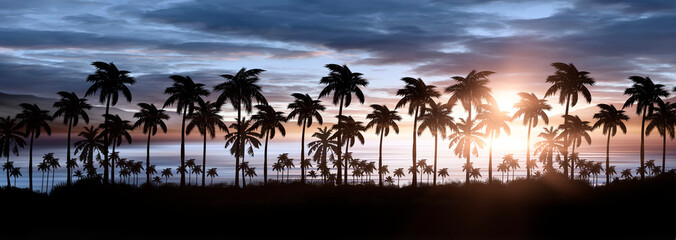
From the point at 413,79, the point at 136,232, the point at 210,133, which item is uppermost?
the point at 413,79

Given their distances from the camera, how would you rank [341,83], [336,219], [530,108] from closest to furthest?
1. [336,219]
2. [341,83]
3. [530,108]

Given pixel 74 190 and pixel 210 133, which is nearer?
pixel 74 190

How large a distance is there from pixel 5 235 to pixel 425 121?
58411 millimetres

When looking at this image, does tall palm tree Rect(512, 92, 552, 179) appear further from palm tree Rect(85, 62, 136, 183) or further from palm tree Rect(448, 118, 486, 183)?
palm tree Rect(85, 62, 136, 183)

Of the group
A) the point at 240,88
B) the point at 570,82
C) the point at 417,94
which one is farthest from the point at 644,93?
the point at 240,88

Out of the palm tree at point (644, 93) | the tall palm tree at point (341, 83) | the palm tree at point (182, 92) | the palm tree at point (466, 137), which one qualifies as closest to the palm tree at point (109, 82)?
the palm tree at point (182, 92)

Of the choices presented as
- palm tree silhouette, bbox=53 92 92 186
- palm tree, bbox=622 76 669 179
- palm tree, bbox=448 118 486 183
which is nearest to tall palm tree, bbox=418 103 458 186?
palm tree, bbox=448 118 486 183

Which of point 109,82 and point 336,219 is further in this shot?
point 109,82

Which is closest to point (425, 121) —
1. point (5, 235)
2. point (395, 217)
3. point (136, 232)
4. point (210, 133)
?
point (210, 133)

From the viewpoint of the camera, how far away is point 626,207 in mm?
42281

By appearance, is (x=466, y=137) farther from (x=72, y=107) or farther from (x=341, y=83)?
(x=72, y=107)

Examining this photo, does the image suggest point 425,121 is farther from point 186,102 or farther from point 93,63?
point 93,63

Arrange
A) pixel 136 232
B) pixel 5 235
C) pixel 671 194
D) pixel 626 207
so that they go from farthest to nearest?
pixel 671 194 < pixel 626 207 < pixel 136 232 < pixel 5 235

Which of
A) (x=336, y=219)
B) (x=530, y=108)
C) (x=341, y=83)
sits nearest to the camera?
(x=336, y=219)
